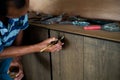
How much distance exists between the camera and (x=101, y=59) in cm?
107

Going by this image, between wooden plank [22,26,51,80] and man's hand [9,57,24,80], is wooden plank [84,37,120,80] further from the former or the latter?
man's hand [9,57,24,80]

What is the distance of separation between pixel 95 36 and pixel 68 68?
304mm

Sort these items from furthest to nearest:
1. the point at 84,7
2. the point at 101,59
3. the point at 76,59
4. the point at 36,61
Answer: the point at 36,61 < the point at 84,7 < the point at 76,59 < the point at 101,59

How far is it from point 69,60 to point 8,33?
37 cm

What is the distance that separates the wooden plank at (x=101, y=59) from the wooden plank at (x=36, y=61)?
303 millimetres

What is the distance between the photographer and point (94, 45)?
107cm

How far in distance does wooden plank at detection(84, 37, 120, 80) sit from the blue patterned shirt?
39 centimetres

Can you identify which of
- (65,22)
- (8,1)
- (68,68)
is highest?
(8,1)

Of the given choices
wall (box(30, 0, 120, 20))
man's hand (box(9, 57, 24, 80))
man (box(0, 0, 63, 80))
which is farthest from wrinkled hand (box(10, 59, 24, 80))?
wall (box(30, 0, 120, 20))

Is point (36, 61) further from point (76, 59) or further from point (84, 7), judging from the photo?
point (84, 7)

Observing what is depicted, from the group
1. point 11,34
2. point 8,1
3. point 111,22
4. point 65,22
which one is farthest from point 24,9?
point 111,22

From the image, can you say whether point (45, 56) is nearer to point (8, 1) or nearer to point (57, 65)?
point (57, 65)

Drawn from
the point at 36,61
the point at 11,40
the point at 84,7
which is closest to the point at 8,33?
the point at 11,40

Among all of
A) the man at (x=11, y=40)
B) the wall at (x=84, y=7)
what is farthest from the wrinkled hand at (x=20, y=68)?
the wall at (x=84, y=7)
